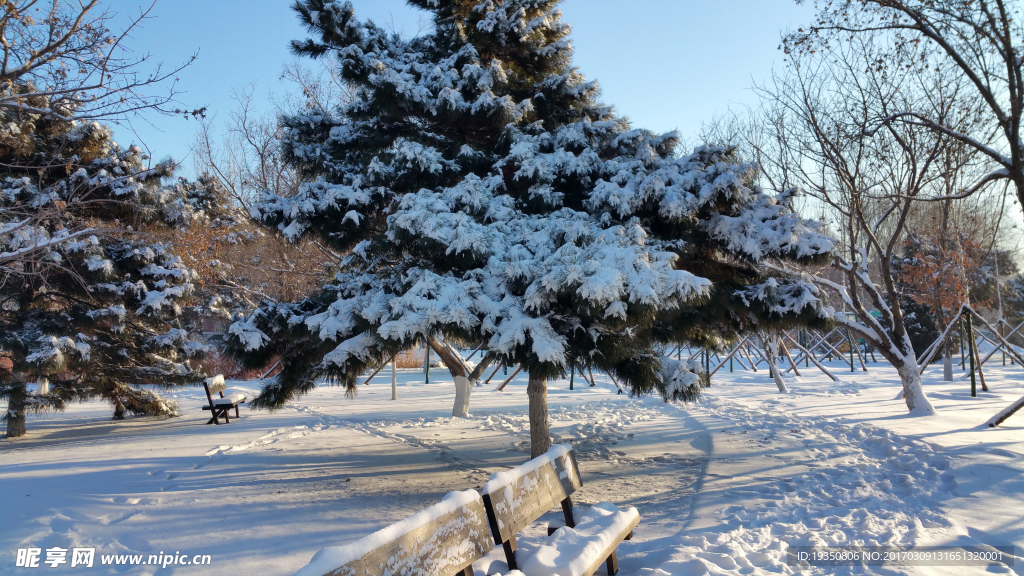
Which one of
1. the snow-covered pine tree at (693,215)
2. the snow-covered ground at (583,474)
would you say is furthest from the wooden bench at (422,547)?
the snow-covered pine tree at (693,215)

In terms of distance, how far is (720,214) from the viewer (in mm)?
5977

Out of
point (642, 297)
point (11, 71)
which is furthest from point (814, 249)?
point (11, 71)

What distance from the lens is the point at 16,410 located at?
30.5ft

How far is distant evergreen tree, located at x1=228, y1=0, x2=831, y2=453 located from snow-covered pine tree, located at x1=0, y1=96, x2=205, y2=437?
4.37 m

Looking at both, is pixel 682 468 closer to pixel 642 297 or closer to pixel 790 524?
pixel 790 524

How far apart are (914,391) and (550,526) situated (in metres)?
8.19

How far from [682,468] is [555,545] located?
13.2 feet

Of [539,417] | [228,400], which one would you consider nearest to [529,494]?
[539,417]

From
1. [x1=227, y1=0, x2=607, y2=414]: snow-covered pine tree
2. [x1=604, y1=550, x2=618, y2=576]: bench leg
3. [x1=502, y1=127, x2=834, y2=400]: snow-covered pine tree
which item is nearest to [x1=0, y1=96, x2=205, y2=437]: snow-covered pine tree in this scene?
[x1=227, y1=0, x2=607, y2=414]: snow-covered pine tree

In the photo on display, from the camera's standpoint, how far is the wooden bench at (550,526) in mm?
2971

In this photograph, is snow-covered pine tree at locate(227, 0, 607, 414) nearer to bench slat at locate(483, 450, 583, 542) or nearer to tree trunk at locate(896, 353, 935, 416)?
bench slat at locate(483, 450, 583, 542)

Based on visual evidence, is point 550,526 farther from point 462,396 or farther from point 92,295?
point 92,295

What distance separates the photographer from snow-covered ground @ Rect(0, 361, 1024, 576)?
13.5 ft

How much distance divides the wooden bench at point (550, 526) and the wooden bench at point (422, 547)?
0.13m
